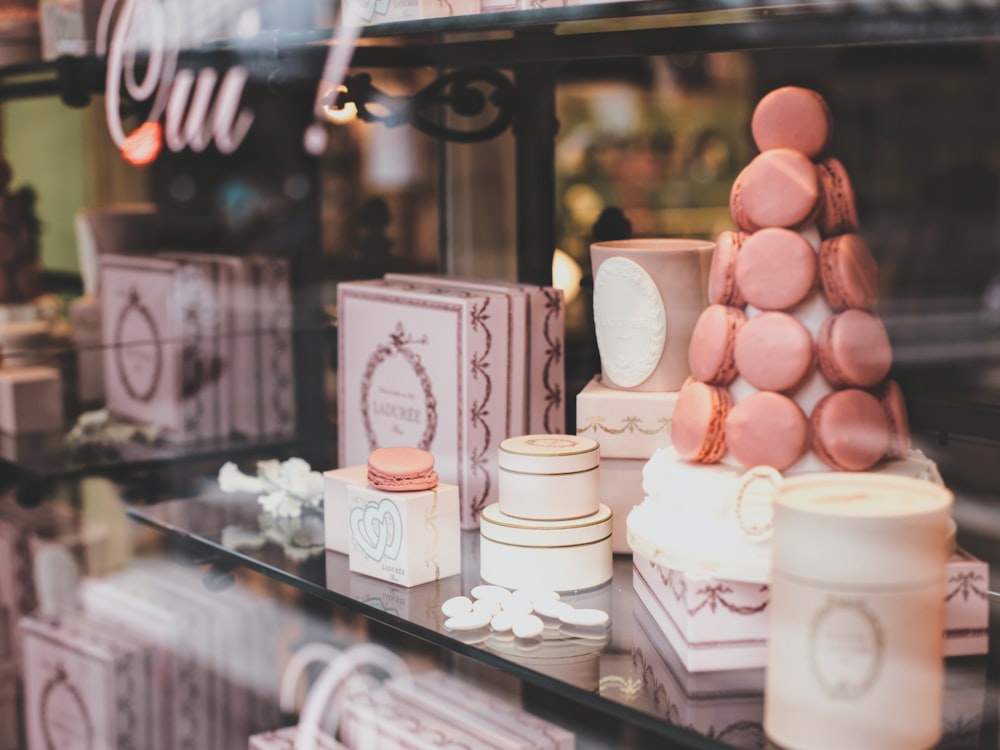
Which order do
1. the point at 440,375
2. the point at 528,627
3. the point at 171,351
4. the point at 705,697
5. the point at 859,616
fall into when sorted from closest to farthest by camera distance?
the point at 859,616, the point at 705,697, the point at 528,627, the point at 440,375, the point at 171,351

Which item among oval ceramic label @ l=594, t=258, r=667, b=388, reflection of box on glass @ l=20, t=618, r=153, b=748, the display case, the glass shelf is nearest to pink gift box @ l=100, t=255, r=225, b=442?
the display case

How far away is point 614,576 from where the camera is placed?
0.99 m

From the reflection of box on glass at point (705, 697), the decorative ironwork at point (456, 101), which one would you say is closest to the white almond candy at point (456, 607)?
the reflection of box on glass at point (705, 697)

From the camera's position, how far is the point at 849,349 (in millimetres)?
785

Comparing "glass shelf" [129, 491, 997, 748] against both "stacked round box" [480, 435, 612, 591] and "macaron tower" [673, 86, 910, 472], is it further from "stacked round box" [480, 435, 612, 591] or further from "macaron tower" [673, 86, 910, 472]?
"macaron tower" [673, 86, 910, 472]

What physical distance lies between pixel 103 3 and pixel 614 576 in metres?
1.02

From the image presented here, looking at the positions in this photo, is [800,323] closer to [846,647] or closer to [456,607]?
[846,647]

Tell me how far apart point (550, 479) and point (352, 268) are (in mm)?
769

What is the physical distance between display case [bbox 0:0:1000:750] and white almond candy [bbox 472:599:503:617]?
4 centimetres

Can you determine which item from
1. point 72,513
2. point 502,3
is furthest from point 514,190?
point 72,513

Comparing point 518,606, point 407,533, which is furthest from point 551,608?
point 407,533

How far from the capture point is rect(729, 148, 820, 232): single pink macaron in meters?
0.79

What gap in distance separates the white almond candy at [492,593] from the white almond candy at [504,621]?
3 centimetres

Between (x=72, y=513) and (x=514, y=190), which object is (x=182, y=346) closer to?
(x=72, y=513)
